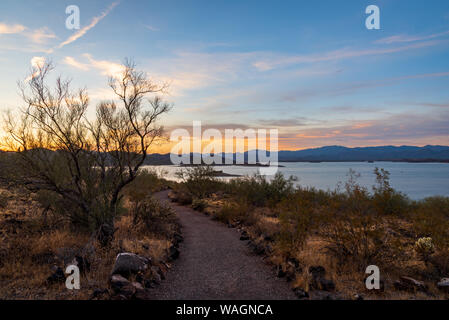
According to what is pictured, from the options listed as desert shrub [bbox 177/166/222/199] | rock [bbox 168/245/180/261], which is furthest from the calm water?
rock [bbox 168/245/180/261]

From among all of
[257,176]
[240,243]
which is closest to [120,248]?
[240,243]

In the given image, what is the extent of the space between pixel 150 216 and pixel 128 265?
5.75 metres

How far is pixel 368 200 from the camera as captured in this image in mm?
7383

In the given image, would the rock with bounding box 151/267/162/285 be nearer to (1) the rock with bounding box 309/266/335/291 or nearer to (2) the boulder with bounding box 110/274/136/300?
(2) the boulder with bounding box 110/274/136/300

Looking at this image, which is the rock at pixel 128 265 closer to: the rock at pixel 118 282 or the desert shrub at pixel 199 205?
the rock at pixel 118 282

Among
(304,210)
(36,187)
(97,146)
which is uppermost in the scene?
(97,146)

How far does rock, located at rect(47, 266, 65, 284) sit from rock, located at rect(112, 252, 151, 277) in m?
1.10

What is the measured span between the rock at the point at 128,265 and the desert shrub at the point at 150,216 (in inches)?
169

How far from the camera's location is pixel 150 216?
39.3 feet

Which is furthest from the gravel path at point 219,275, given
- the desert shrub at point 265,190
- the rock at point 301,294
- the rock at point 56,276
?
the desert shrub at point 265,190

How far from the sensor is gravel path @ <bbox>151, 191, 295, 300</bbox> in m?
5.81

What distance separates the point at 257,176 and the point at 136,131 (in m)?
12.8
